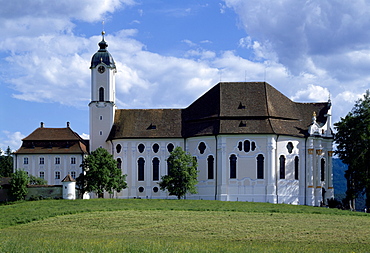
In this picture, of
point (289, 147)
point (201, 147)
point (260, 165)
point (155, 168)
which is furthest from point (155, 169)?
point (289, 147)

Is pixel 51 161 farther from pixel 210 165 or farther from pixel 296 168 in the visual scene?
pixel 296 168

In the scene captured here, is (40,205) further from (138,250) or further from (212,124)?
(138,250)

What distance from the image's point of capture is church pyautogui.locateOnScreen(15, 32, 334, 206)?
258ft

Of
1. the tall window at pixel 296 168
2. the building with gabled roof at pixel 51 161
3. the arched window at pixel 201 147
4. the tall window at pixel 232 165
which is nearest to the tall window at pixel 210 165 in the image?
the arched window at pixel 201 147

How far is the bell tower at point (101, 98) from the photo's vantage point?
87000 millimetres

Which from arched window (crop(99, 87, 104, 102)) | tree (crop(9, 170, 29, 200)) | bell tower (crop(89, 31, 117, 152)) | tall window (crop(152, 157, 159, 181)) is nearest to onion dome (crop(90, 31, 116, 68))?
bell tower (crop(89, 31, 117, 152))

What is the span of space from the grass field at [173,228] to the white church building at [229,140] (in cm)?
1066

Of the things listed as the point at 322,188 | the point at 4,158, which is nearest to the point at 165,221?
the point at 322,188

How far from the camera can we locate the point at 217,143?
3135 inches

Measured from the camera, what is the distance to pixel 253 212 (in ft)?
195

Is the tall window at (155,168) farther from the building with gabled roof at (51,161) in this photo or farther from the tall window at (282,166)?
the tall window at (282,166)

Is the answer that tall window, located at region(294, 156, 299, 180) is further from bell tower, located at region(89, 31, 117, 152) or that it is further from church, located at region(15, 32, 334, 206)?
bell tower, located at region(89, 31, 117, 152)

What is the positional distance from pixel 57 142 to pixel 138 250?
196ft

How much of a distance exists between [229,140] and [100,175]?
1653 cm
